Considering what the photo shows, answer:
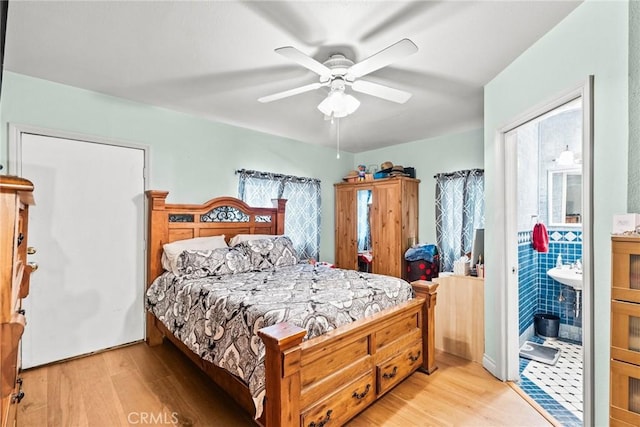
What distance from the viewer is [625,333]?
123 centimetres

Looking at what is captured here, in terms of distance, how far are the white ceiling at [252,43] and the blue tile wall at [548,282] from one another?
1.69 metres

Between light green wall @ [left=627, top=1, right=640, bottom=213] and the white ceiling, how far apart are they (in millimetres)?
391

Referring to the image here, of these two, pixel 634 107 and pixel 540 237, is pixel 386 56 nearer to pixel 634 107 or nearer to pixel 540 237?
pixel 634 107

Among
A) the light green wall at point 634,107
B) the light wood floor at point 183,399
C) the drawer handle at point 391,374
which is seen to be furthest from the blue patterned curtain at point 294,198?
the light green wall at point 634,107

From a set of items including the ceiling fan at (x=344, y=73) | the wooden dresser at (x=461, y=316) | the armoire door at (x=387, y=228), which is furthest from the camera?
the armoire door at (x=387, y=228)

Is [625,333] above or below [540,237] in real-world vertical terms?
below

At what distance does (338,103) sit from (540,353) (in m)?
3.10

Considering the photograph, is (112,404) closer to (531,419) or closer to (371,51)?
(531,419)

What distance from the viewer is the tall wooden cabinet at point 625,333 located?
121 centimetres

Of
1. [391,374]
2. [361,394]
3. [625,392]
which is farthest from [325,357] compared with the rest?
[625,392]

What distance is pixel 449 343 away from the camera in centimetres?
300

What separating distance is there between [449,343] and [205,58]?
330 cm

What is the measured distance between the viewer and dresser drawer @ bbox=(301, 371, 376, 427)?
1.67 m

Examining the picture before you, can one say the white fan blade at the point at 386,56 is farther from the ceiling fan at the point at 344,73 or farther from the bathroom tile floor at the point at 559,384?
the bathroom tile floor at the point at 559,384
